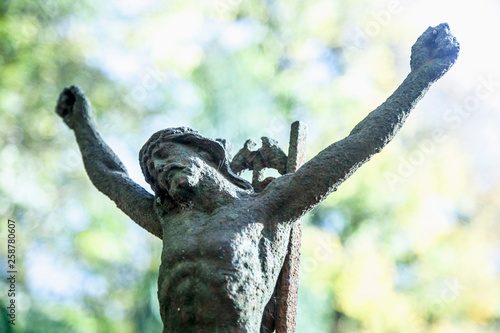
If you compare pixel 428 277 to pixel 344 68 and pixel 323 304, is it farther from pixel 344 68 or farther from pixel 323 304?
pixel 344 68

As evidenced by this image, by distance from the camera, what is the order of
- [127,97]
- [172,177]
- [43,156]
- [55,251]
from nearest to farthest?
1. [172,177]
2. [55,251]
3. [43,156]
4. [127,97]

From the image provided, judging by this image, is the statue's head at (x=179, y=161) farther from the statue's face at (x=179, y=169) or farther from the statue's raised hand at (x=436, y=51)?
the statue's raised hand at (x=436, y=51)

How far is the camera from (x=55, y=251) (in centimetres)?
421

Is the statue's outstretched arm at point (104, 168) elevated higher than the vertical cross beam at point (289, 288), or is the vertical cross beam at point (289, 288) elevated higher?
the statue's outstretched arm at point (104, 168)

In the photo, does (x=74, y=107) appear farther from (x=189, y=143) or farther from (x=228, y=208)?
(x=228, y=208)

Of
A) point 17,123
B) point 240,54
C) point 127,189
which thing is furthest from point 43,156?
point 127,189

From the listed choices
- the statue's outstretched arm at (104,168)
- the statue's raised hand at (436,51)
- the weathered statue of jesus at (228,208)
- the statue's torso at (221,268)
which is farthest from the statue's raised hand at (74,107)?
the statue's raised hand at (436,51)

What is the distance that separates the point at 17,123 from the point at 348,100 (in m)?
2.98

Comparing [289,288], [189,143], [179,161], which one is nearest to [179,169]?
[179,161]

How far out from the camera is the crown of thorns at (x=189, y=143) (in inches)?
61.4

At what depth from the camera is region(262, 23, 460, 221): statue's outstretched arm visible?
4.66 feet

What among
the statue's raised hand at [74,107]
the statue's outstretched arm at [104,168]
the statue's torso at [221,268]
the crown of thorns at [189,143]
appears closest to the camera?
the statue's torso at [221,268]

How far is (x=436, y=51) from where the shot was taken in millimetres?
1548

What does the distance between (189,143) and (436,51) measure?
2.60 feet
